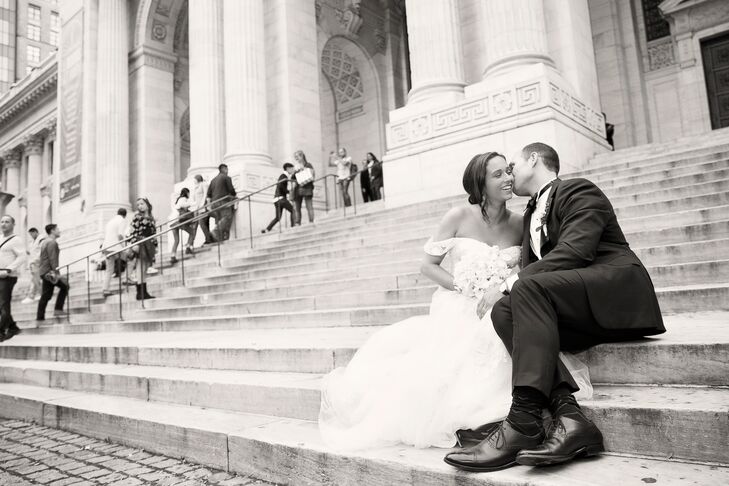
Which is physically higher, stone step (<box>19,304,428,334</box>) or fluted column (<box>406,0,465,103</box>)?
fluted column (<box>406,0,465,103</box>)

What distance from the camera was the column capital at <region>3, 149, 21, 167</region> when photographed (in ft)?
117

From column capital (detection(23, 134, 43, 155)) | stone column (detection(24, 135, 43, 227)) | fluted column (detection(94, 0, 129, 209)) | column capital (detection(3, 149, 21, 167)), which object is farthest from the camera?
column capital (detection(3, 149, 21, 167))

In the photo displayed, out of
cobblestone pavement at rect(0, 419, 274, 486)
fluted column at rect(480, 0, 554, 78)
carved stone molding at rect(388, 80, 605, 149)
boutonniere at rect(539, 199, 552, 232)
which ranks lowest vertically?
cobblestone pavement at rect(0, 419, 274, 486)

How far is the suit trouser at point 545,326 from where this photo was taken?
7.13 feet

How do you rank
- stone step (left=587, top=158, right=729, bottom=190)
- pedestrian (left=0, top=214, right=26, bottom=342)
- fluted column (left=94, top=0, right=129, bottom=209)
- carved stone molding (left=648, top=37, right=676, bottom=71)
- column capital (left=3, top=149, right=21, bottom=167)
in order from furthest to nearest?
column capital (left=3, top=149, right=21, bottom=167) < fluted column (left=94, top=0, right=129, bottom=209) < carved stone molding (left=648, top=37, right=676, bottom=71) < pedestrian (left=0, top=214, right=26, bottom=342) < stone step (left=587, top=158, right=729, bottom=190)

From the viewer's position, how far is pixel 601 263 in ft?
8.25

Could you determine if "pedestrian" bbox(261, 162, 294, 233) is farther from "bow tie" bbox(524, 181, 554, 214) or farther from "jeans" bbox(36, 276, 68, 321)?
"bow tie" bbox(524, 181, 554, 214)

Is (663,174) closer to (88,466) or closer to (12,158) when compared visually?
(88,466)

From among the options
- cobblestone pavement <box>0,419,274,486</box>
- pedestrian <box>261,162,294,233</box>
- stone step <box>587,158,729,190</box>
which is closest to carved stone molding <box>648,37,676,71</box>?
stone step <box>587,158,729,190</box>

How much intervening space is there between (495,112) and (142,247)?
6967 millimetres

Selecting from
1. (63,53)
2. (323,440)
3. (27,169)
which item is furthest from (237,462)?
(27,169)

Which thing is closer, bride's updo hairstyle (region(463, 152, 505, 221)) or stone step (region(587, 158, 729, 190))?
bride's updo hairstyle (region(463, 152, 505, 221))

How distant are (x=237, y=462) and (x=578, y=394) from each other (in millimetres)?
1915

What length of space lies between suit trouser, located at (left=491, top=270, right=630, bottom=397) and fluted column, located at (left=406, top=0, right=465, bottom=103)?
355 inches
